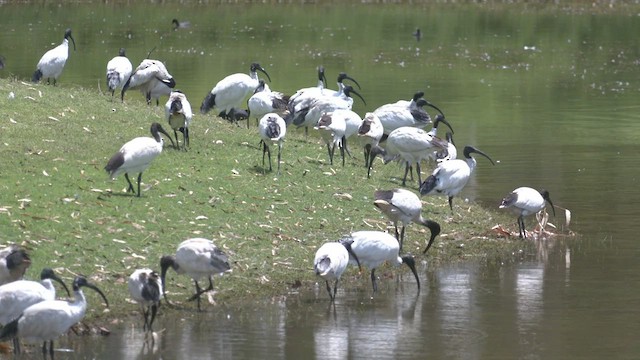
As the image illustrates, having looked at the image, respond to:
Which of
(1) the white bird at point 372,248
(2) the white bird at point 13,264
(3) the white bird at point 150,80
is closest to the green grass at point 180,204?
(1) the white bird at point 372,248

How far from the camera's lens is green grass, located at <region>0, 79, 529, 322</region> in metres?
13.1

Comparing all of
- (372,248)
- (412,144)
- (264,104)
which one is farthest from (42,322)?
(264,104)

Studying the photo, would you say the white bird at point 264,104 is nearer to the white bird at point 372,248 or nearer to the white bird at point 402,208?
the white bird at point 402,208

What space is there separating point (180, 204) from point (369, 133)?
428 cm

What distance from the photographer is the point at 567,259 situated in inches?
604

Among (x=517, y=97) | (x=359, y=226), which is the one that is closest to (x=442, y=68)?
(x=517, y=97)

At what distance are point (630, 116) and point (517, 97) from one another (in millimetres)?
4568

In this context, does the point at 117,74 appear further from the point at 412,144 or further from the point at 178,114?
the point at 412,144

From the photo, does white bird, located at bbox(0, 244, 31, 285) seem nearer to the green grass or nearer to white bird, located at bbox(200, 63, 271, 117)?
the green grass

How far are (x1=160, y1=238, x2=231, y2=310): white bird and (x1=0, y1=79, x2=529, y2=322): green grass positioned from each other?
44 centimetres

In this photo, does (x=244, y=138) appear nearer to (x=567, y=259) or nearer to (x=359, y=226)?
(x=359, y=226)

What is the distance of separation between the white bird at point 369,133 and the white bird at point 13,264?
25.9 feet

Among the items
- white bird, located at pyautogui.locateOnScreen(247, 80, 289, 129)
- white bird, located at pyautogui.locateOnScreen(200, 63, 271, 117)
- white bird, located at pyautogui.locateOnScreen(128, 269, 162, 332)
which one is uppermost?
white bird, located at pyautogui.locateOnScreen(200, 63, 271, 117)

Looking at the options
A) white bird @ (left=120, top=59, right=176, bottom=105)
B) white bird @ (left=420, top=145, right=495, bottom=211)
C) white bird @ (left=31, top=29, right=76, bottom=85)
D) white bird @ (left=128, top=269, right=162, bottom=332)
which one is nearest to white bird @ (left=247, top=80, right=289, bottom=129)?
white bird @ (left=120, top=59, right=176, bottom=105)
